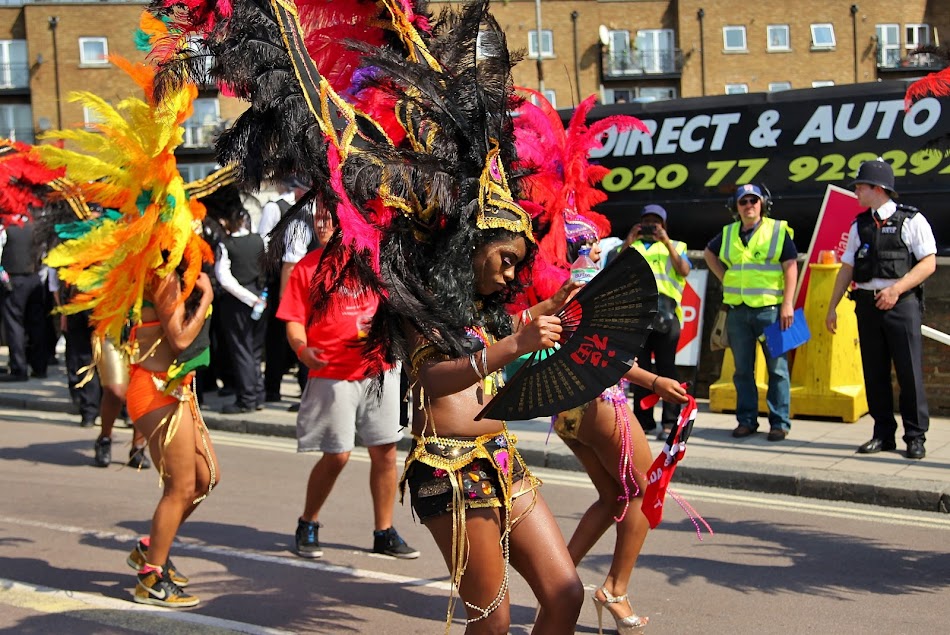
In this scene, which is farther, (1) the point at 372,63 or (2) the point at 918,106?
(2) the point at 918,106

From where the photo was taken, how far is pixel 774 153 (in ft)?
43.5

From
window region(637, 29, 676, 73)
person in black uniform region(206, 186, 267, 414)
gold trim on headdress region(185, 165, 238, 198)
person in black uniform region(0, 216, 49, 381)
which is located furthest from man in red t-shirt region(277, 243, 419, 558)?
window region(637, 29, 676, 73)

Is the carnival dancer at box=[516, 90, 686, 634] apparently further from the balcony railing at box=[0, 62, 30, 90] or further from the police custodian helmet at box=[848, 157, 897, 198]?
the balcony railing at box=[0, 62, 30, 90]

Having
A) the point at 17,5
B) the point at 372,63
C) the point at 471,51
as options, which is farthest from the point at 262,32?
the point at 17,5

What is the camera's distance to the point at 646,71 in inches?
1951

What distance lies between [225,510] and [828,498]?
4029 millimetres

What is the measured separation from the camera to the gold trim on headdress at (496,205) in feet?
12.6

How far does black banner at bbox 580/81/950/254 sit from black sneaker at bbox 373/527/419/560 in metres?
7.11

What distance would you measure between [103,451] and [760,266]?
5.50 m

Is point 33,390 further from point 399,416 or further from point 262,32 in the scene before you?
point 262,32

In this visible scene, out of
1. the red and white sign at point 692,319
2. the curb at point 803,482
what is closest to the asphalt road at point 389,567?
the curb at point 803,482

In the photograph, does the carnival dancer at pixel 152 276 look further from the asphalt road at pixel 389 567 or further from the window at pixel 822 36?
the window at pixel 822 36

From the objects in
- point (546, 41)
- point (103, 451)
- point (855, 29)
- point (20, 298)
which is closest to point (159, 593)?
point (103, 451)

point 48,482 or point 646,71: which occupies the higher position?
point 646,71
